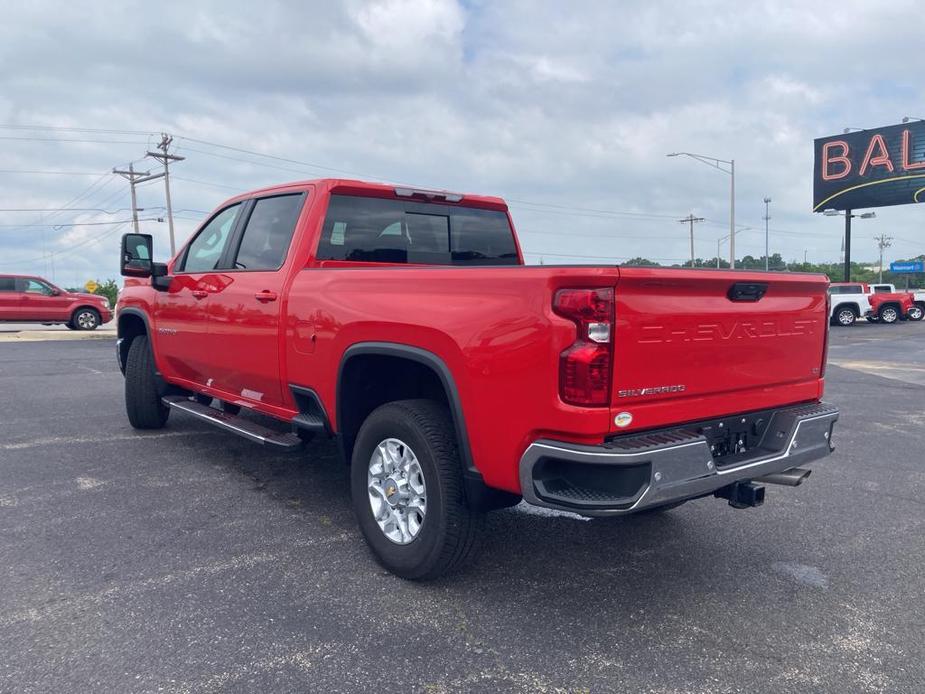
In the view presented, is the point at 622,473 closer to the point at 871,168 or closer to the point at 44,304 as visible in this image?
the point at 44,304

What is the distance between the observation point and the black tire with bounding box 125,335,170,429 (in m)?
6.52

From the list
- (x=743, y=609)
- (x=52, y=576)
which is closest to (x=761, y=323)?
(x=743, y=609)

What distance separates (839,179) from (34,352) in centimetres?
3754

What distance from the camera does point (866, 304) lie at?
30.1 m

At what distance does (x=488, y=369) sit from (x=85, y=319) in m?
22.6

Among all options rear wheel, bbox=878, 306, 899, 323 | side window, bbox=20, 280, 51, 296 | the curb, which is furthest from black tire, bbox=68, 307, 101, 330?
rear wheel, bbox=878, 306, 899, 323

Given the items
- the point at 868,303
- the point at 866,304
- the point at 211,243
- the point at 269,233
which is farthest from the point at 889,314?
the point at 269,233

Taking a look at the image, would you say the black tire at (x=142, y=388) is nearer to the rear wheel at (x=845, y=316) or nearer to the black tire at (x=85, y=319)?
the black tire at (x=85, y=319)

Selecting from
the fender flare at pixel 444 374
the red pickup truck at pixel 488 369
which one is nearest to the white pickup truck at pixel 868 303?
the red pickup truck at pixel 488 369

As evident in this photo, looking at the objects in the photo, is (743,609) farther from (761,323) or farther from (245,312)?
(245,312)

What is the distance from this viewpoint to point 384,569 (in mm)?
3662

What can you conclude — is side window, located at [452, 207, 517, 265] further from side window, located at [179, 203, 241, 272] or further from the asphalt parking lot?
the asphalt parking lot

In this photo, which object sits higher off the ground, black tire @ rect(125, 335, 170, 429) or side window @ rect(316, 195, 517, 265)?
side window @ rect(316, 195, 517, 265)

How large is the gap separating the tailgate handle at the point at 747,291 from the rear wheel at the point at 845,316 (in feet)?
99.0
